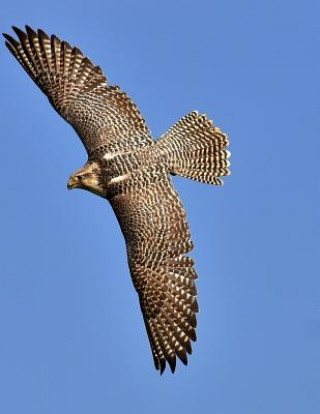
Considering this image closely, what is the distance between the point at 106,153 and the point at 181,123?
4.93 ft

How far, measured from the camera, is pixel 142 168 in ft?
68.9

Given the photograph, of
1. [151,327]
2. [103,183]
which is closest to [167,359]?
[151,327]

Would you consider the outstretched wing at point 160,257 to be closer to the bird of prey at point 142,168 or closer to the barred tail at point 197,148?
the bird of prey at point 142,168

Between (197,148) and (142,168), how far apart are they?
1318 mm

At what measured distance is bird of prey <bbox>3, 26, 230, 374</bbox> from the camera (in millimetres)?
20484

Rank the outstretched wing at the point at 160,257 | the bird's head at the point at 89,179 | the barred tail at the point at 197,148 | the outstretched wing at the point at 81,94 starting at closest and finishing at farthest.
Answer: the outstretched wing at the point at 160,257, the bird's head at the point at 89,179, the barred tail at the point at 197,148, the outstretched wing at the point at 81,94

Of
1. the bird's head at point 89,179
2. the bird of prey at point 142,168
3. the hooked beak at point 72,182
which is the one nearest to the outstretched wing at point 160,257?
the bird of prey at point 142,168

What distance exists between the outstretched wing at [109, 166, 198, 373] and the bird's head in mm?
340

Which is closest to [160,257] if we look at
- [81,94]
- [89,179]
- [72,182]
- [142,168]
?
[142,168]

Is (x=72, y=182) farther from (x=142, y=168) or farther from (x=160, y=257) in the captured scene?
(x=160, y=257)

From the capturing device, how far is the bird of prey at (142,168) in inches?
806

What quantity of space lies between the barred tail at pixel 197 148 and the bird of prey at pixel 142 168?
0.02 meters

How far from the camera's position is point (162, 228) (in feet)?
68.1

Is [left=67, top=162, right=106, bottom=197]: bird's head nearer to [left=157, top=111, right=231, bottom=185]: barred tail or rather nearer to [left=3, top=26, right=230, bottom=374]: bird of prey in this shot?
[left=3, top=26, right=230, bottom=374]: bird of prey
